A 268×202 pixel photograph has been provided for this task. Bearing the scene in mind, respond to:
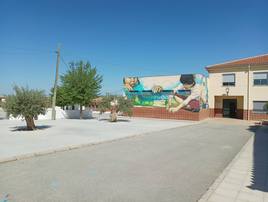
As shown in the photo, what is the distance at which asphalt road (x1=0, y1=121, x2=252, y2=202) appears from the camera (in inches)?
169

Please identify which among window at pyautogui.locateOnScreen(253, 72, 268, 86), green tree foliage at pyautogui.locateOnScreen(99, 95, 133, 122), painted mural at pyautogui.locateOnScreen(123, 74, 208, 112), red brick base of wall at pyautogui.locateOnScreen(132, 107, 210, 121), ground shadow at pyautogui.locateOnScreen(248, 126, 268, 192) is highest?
window at pyautogui.locateOnScreen(253, 72, 268, 86)

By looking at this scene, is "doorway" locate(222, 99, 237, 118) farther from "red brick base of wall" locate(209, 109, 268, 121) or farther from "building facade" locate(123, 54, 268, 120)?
"red brick base of wall" locate(209, 109, 268, 121)

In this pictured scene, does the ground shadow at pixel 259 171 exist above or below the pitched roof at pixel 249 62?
below

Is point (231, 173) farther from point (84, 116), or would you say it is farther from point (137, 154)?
point (84, 116)

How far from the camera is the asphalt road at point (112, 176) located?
430 centimetres

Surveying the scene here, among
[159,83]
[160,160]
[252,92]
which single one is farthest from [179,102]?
[160,160]

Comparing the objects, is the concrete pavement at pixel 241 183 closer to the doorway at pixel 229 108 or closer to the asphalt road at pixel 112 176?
the asphalt road at pixel 112 176

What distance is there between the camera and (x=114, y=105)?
76.3ft

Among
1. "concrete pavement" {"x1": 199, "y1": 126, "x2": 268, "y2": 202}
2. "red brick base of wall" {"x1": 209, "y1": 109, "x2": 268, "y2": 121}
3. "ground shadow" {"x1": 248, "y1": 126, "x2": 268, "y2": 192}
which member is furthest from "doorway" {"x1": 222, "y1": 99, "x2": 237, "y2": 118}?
"concrete pavement" {"x1": 199, "y1": 126, "x2": 268, "y2": 202}

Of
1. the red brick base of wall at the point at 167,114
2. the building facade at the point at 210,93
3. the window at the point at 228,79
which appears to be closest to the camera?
the red brick base of wall at the point at 167,114

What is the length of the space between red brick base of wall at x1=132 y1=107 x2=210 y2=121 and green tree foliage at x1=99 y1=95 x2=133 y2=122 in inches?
262

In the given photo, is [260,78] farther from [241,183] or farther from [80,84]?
[241,183]

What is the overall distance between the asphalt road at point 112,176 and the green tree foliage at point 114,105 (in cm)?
1442

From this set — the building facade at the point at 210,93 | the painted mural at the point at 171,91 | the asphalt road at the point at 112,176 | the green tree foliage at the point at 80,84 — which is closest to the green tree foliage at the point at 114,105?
the green tree foliage at the point at 80,84
